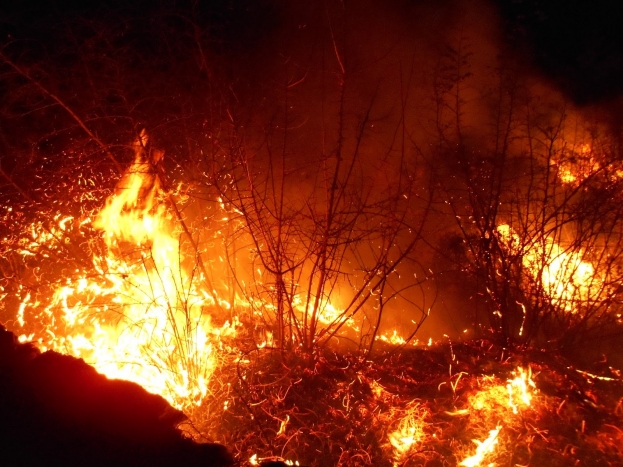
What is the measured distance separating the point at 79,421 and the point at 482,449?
9.94 feet

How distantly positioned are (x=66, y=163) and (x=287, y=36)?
4.40 metres

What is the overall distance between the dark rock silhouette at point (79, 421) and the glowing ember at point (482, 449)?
203 centimetres

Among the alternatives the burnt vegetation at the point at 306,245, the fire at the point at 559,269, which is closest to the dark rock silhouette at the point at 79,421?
the burnt vegetation at the point at 306,245

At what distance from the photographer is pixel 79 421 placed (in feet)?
10.1

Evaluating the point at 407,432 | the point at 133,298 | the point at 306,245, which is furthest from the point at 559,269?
the point at 133,298

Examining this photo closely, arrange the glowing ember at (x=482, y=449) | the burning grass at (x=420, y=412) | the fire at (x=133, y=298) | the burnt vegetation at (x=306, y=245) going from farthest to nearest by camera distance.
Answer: the fire at (x=133, y=298) < the burnt vegetation at (x=306, y=245) < the burning grass at (x=420, y=412) < the glowing ember at (x=482, y=449)

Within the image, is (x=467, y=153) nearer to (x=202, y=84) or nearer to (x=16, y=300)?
(x=202, y=84)

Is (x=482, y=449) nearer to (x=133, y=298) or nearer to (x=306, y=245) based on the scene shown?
(x=306, y=245)

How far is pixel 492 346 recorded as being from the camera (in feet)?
18.1

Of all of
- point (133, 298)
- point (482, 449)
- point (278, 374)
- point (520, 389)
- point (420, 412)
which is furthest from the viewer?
point (133, 298)

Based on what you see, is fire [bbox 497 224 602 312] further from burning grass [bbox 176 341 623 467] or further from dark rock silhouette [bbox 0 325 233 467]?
dark rock silhouette [bbox 0 325 233 467]

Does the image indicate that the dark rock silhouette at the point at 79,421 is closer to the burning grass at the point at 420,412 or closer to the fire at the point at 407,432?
the burning grass at the point at 420,412

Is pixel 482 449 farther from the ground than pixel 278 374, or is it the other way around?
pixel 278 374

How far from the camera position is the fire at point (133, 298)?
499 cm
